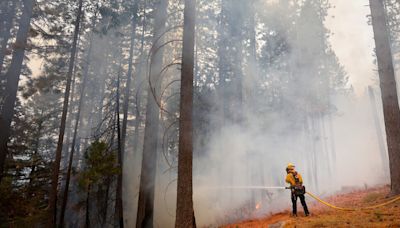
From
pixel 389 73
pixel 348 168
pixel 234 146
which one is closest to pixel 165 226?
pixel 234 146

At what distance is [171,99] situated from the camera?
64.8 feet

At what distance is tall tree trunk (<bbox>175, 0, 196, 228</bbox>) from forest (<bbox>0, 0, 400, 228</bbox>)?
0.07 m

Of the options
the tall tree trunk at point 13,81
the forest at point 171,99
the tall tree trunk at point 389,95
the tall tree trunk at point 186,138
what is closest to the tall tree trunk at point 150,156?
the forest at point 171,99

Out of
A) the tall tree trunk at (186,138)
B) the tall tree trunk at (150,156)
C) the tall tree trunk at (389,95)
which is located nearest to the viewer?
the tall tree trunk at (186,138)

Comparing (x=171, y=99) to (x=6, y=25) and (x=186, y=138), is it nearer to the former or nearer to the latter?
(x=6, y=25)

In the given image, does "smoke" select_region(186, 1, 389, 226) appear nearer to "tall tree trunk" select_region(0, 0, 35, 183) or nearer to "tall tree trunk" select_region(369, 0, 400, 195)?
"tall tree trunk" select_region(369, 0, 400, 195)

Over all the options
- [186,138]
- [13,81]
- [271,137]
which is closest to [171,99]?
[271,137]

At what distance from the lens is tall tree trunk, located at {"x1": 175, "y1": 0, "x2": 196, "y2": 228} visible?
6.98m

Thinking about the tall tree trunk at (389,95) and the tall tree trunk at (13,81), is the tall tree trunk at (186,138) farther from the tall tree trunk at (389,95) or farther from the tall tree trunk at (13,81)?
the tall tree trunk at (13,81)

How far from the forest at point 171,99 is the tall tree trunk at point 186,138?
0.22 feet

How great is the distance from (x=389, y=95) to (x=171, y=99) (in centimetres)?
1411

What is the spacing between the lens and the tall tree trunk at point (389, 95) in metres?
8.49

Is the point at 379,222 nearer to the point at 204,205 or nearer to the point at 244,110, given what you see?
the point at 204,205

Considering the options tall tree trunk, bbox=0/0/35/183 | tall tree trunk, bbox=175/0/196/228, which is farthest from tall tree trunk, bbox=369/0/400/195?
tall tree trunk, bbox=0/0/35/183
